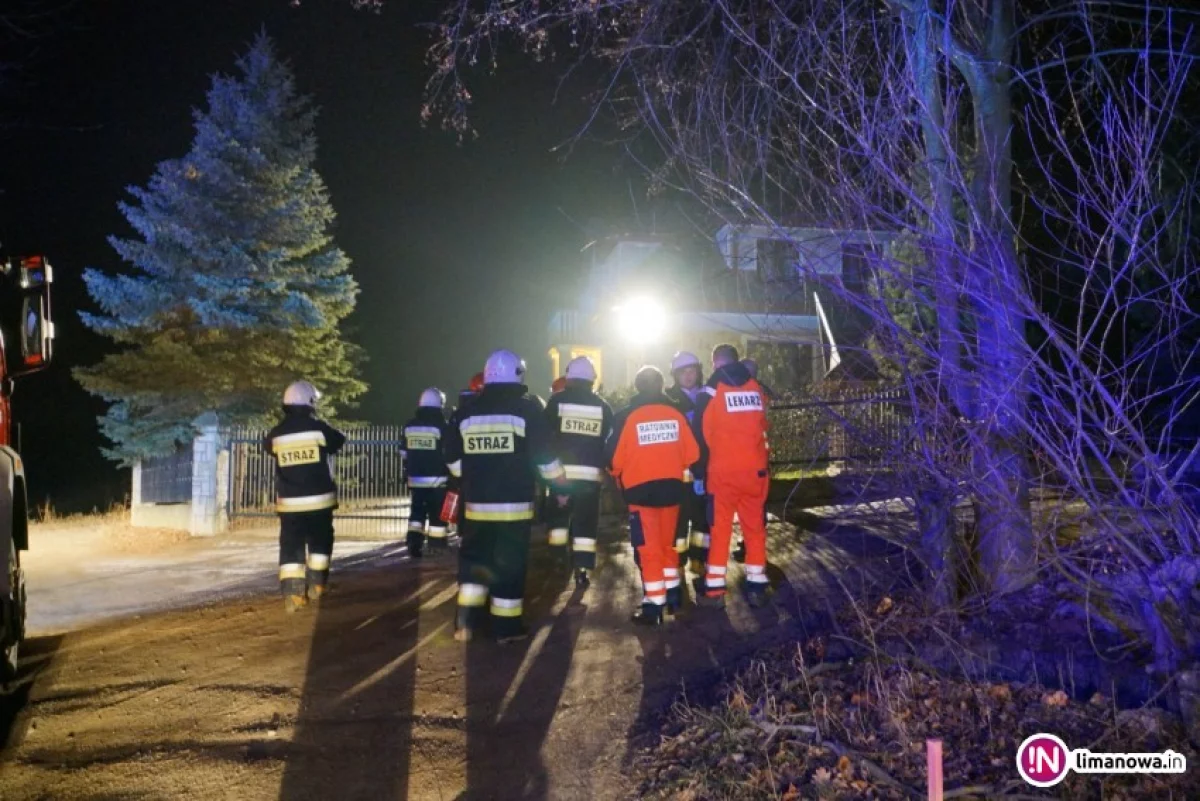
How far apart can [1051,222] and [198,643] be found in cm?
745

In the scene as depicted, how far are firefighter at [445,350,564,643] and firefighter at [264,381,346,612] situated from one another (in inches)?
60.1

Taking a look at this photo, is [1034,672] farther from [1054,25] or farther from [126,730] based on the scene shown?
[1054,25]

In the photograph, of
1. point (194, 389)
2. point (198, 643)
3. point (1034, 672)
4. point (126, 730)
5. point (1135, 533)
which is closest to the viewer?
point (1135, 533)

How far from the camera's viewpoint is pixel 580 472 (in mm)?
6773

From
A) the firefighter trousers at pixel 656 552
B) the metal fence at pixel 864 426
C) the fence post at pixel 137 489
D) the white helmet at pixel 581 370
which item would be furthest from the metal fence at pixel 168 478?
the metal fence at pixel 864 426

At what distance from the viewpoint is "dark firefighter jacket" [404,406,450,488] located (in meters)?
8.93

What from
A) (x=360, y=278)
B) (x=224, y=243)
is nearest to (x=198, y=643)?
(x=224, y=243)

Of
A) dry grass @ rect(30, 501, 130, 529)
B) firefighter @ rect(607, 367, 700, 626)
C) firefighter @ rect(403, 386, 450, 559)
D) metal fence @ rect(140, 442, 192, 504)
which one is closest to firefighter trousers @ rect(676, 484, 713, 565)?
firefighter @ rect(607, 367, 700, 626)

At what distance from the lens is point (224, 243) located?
14.4m

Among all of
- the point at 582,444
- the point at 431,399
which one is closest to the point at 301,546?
the point at 582,444

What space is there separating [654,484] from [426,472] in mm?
3871

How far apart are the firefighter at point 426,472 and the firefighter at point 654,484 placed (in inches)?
135

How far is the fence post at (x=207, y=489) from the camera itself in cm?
1257

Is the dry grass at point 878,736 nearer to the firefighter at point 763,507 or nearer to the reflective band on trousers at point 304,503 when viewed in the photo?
the firefighter at point 763,507
